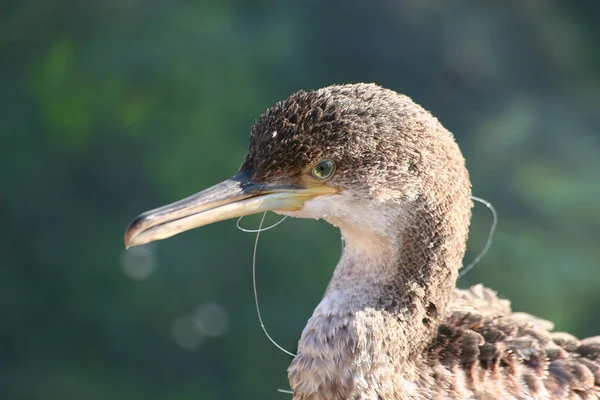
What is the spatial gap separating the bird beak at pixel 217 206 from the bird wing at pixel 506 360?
587 millimetres

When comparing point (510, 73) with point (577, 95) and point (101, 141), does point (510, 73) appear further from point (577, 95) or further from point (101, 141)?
point (101, 141)

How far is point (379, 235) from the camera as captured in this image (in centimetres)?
213

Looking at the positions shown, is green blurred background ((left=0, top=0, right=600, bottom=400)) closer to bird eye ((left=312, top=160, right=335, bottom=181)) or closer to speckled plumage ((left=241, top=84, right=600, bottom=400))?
speckled plumage ((left=241, top=84, right=600, bottom=400))

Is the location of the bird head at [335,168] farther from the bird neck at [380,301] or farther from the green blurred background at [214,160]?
the green blurred background at [214,160]

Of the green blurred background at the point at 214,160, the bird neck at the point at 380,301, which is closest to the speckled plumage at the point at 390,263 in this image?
the bird neck at the point at 380,301

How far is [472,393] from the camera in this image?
2.20 meters

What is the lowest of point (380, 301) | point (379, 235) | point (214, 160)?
point (380, 301)

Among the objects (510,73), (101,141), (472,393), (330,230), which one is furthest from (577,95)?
(472,393)

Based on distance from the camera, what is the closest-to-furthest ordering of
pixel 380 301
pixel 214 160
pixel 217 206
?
1. pixel 217 206
2. pixel 380 301
3. pixel 214 160

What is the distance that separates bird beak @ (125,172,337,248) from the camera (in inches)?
79.8

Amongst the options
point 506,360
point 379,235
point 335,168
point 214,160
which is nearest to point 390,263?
point 379,235

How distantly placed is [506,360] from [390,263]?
1.47ft

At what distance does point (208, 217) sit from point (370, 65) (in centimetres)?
320

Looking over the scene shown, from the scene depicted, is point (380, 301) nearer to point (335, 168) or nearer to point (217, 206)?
point (335, 168)
